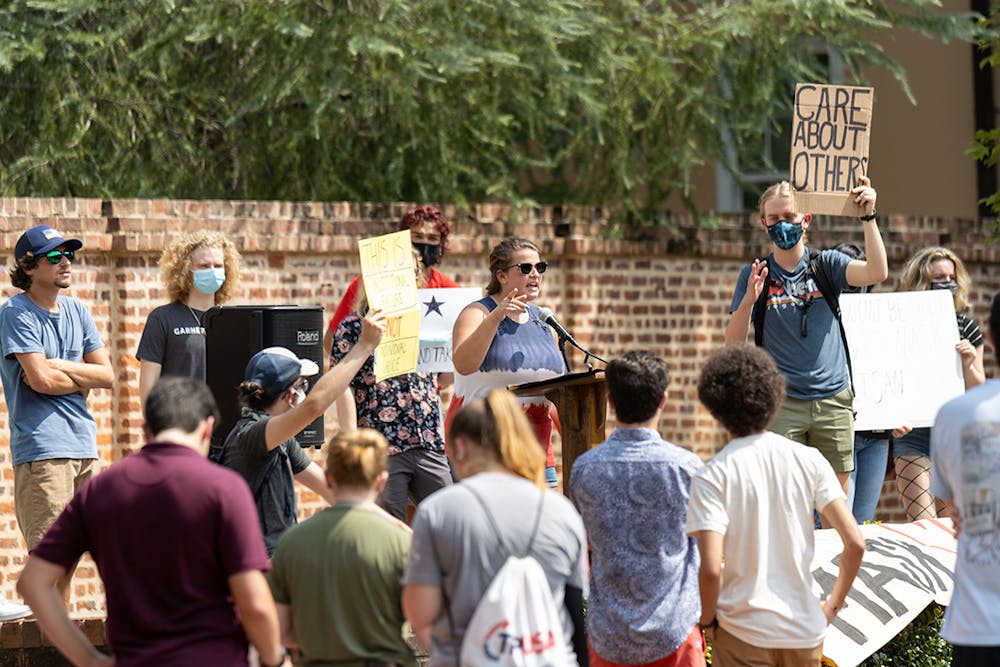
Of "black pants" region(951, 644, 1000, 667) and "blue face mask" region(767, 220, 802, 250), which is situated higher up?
"blue face mask" region(767, 220, 802, 250)

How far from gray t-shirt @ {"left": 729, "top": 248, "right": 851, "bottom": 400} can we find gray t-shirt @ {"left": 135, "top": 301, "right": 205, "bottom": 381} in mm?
2592

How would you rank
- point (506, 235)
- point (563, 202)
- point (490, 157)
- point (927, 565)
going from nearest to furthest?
1. point (927, 565)
2. point (506, 235)
3. point (490, 157)
4. point (563, 202)

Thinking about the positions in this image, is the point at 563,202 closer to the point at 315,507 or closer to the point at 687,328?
the point at 687,328

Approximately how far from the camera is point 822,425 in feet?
25.1

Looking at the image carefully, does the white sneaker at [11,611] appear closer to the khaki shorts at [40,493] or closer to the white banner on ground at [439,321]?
the khaki shorts at [40,493]

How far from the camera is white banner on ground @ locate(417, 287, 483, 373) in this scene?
8.12 m

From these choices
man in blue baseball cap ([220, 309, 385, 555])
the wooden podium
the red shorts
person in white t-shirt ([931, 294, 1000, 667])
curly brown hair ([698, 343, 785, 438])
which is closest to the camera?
person in white t-shirt ([931, 294, 1000, 667])

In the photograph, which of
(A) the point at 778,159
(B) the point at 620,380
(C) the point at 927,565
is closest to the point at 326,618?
(B) the point at 620,380

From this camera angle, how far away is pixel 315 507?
10.4 metres

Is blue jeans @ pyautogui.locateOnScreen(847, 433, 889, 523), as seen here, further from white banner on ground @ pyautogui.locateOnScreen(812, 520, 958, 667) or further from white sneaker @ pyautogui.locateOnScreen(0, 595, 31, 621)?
white sneaker @ pyautogui.locateOnScreen(0, 595, 31, 621)

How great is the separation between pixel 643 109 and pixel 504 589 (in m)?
8.96

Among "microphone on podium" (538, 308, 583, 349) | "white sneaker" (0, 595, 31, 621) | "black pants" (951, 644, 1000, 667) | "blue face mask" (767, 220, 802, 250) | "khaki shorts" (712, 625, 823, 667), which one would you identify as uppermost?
"blue face mask" (767, 220, 802, 250)

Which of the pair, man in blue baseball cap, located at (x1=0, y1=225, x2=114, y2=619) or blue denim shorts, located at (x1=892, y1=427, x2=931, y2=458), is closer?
man in blue baseball cap, located at (x1=0, y1=225, x2=114, y2=619)

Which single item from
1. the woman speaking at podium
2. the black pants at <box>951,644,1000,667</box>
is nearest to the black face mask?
the woman speaking at podium
